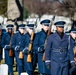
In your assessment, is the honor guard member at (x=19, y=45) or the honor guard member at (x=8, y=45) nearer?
the honor guard member at (x=19, y=45)

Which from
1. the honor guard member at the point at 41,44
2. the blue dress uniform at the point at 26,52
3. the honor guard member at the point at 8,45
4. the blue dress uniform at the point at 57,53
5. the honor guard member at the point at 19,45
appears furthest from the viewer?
the honor guard member at the point at 8,45

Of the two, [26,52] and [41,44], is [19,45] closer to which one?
[26,52]

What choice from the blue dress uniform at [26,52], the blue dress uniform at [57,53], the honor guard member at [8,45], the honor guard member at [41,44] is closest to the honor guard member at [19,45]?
the blue dress uniform at [26,52]

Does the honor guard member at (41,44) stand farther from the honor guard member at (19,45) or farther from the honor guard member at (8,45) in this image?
the honor guard member at (8,45)

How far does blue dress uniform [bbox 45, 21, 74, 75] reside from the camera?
11.8m

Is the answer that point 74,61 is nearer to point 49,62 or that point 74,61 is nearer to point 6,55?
point 49,62

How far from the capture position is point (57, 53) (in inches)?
466

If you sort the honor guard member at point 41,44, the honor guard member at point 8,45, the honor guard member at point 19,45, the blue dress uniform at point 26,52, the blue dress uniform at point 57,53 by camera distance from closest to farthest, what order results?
the blue dress uniform at point 57,53 < the honor guard member at point 41,44 < the blue dress uniform at point 26,52 < the honor guard member at point 19,45 < the honor guard member at point 8,45

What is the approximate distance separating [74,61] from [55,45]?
966 millimetres

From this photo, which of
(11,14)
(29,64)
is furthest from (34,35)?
(11,14)

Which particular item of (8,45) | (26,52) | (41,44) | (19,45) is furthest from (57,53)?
(8,45)

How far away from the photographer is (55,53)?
11.9 meters

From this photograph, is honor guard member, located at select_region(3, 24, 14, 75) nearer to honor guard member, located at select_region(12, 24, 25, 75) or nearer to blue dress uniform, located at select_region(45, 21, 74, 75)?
honor guard member, located at select_region(12, 24, 25, 75)

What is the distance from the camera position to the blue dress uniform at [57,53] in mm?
11805
